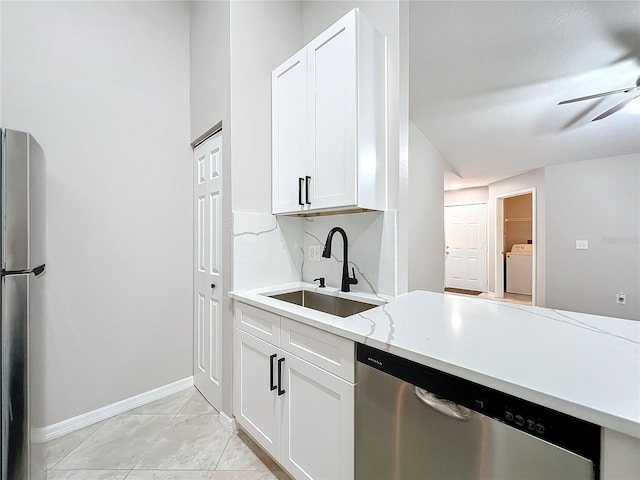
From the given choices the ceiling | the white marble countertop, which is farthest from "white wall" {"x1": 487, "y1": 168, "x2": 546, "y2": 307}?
the white marble countertop

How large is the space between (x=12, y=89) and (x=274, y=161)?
1.51m

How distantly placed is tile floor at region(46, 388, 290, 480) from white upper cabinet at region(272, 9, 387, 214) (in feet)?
4.66

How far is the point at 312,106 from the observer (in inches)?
59.9

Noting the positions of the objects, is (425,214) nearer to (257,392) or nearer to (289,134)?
(289,134)

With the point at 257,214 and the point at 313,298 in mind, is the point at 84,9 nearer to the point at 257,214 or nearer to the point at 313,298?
the point at 257,214

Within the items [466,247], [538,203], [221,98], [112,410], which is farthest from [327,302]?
[466,247]

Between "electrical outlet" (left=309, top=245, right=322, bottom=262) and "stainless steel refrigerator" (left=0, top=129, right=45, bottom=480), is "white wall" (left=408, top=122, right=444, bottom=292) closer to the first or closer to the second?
"electrical outlet" (left=309, top=245, right=322, bottom=262)

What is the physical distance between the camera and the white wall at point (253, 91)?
5.55ft

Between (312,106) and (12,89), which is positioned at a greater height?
(12,89)

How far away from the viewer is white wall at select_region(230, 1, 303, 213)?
169 cm

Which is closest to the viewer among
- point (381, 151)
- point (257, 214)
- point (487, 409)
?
point (487, 409)

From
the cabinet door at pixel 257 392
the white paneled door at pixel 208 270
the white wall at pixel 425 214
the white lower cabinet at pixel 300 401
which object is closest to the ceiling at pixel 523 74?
the white wall at pixel 425 214

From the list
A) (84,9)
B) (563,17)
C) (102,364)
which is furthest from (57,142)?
(563,17)

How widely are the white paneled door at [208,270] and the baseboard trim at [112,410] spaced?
154mm
